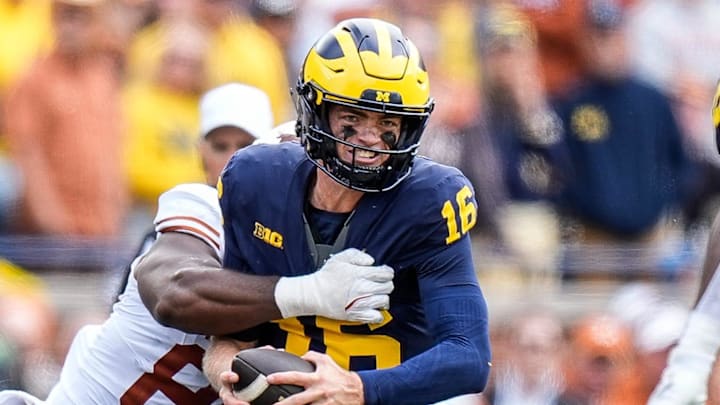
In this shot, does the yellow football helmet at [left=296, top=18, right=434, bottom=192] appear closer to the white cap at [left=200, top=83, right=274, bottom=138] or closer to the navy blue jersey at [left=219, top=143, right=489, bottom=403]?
the navy blue jersey at [left=219, top=143, right=489, bottom=403]

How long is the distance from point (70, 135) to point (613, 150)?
2697 millimetres

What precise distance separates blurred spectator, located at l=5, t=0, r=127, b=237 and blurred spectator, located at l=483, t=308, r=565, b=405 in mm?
1968

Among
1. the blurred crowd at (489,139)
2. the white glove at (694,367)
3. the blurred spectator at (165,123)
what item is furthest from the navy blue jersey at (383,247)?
the blurred spectator at (165,123)

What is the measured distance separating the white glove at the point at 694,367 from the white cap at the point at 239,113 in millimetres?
2054

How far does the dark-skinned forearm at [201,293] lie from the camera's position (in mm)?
4293

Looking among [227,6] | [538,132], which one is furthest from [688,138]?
[227,6]

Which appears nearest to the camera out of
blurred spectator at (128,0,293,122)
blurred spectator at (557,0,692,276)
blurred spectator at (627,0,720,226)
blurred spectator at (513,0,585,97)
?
blurred spectator at (128,0,293,122)

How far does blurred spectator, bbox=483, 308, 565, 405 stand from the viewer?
7617 mm

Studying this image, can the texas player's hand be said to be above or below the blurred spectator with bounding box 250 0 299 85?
above

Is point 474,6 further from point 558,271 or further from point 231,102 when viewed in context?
point 231,102

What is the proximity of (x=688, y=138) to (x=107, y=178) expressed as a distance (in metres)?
2.98

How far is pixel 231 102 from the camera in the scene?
5820 mm

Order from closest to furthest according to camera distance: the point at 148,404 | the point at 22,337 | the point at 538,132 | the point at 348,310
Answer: the point at 348,310 → the point at 148,404 → the point at 22,337 → the point at 538,132

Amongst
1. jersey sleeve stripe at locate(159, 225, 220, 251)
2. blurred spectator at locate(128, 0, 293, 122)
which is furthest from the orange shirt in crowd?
jersey sleeve stripe at locate(159, 225, 220, 251)
